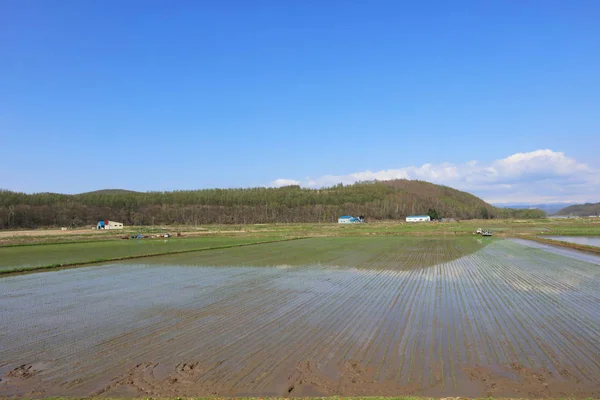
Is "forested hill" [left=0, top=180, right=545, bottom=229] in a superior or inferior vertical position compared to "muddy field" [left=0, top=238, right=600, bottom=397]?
superior

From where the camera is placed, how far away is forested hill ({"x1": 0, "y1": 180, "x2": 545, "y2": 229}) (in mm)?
116250

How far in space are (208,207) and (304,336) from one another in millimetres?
141286

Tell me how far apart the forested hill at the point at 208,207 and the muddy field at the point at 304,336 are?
110 metres

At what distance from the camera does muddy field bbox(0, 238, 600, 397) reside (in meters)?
7.04

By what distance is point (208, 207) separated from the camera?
483ft

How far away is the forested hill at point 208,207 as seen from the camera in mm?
116250

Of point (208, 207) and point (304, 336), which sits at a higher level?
point (208, 207)

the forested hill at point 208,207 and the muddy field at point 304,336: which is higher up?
the forested hill at point 208,207

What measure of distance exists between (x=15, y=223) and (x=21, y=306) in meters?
111

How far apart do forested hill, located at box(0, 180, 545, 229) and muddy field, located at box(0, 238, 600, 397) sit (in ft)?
362

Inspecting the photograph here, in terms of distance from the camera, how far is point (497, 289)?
635 inches

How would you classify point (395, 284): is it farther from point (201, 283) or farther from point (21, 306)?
point (21, 306)

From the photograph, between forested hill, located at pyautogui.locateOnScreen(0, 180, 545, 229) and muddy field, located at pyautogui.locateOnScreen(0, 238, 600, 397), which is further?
forested hill, located at pyautogui.locateOnScreen(0, 180, 545, 229)

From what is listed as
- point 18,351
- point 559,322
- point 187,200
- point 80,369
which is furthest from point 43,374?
point 187,200
